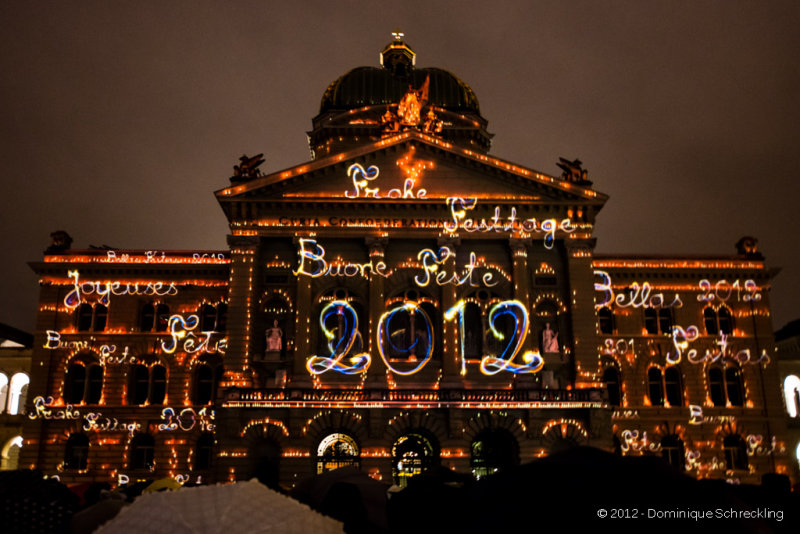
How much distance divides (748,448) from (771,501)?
38664mm

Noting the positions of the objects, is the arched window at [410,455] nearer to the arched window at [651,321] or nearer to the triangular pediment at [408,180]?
the triangular pediment at [408,180]

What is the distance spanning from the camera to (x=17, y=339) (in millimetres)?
54531

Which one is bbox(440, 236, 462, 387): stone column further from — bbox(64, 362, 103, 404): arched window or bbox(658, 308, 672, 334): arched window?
bbox(64, 362, 103, 404): arched window

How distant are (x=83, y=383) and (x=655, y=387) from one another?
1376 inches

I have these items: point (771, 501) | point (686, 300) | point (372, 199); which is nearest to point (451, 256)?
point (372, 199)

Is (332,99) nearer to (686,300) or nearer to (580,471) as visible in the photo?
(686,300)

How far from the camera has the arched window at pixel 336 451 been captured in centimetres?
3625

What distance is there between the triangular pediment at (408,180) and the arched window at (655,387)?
11.6 metres

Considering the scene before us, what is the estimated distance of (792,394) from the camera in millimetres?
48344

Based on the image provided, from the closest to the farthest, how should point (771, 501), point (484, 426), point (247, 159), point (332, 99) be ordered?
point (771, 501), point (484, 426), point (247, 159), point (332, 99)

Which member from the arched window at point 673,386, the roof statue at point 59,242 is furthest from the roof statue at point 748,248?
the roof statue at point 59,242

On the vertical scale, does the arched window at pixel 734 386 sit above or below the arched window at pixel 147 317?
below

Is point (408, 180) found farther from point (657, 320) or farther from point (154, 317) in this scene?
point (657, 320)

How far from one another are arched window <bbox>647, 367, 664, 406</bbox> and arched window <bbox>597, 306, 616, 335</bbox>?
3.44 meters
